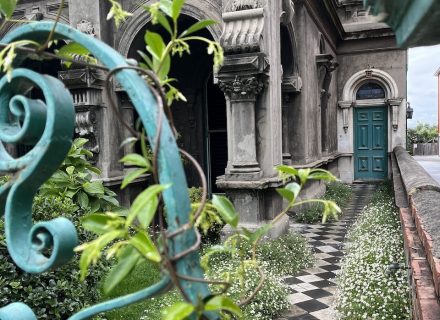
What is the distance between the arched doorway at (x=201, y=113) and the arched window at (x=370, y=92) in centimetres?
635

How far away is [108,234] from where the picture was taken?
834mm

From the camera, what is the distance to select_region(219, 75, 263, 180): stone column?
6.44 meters

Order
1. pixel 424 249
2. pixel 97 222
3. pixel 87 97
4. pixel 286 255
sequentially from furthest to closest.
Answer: pixel 87 97 → pixel 286 255 → pixel 424 249 → pixel 97 222

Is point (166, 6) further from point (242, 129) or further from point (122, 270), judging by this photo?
point (242, 129)

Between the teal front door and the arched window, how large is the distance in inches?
16.4

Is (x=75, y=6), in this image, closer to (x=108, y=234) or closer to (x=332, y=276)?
(x=332, y=276)

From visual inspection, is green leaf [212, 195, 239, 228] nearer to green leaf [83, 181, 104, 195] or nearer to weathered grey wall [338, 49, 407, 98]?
green leaf [83, 181, 104, 195]

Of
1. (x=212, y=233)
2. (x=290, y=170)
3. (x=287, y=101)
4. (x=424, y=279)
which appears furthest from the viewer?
(x=287, y=101)

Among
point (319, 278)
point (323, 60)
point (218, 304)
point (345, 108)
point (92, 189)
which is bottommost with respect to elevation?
point (319, 278)

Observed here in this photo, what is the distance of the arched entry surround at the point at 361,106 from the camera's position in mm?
14398

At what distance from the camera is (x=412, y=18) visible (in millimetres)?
1066

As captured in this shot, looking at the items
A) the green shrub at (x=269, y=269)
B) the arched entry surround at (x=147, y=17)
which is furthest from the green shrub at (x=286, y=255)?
the arched entry surround at (x=147, y=17)

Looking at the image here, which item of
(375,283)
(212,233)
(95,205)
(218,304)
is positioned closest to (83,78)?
(212,233)

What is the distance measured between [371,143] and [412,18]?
14732 mm
